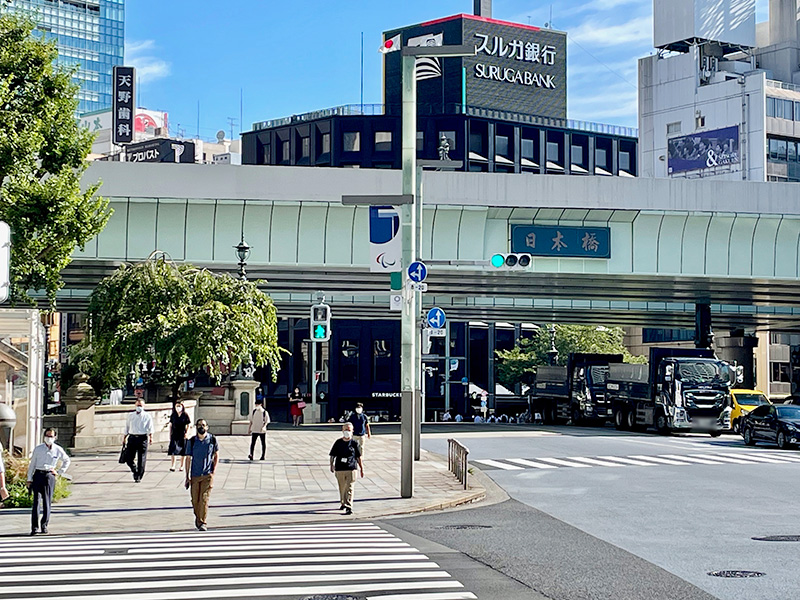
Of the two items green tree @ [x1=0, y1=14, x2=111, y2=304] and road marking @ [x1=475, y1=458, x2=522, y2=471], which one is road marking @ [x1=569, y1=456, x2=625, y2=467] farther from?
green tree @ [x1=0, y1=14, x2=111, y2=304]

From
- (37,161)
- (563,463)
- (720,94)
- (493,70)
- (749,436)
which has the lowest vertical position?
(563,463)

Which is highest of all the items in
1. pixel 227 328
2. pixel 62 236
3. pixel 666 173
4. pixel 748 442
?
pixel 666 173

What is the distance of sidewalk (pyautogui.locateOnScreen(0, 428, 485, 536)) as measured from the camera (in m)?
18.9

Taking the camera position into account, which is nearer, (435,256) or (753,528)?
(753,528)

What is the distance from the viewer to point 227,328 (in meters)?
34.9

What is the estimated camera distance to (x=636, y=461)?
31.5m

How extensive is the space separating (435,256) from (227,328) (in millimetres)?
10801

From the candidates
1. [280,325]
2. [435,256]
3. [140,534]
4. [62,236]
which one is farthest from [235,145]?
[140,534]

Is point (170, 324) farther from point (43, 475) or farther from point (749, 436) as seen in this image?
point (749, 436)

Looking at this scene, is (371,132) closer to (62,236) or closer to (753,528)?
(62,236)

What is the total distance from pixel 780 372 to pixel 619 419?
200 feet

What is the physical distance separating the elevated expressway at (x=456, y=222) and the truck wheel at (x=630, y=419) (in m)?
6.34

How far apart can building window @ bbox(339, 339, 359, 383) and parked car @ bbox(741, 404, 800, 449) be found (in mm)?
67435

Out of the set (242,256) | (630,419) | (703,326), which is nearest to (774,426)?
(630,419)
